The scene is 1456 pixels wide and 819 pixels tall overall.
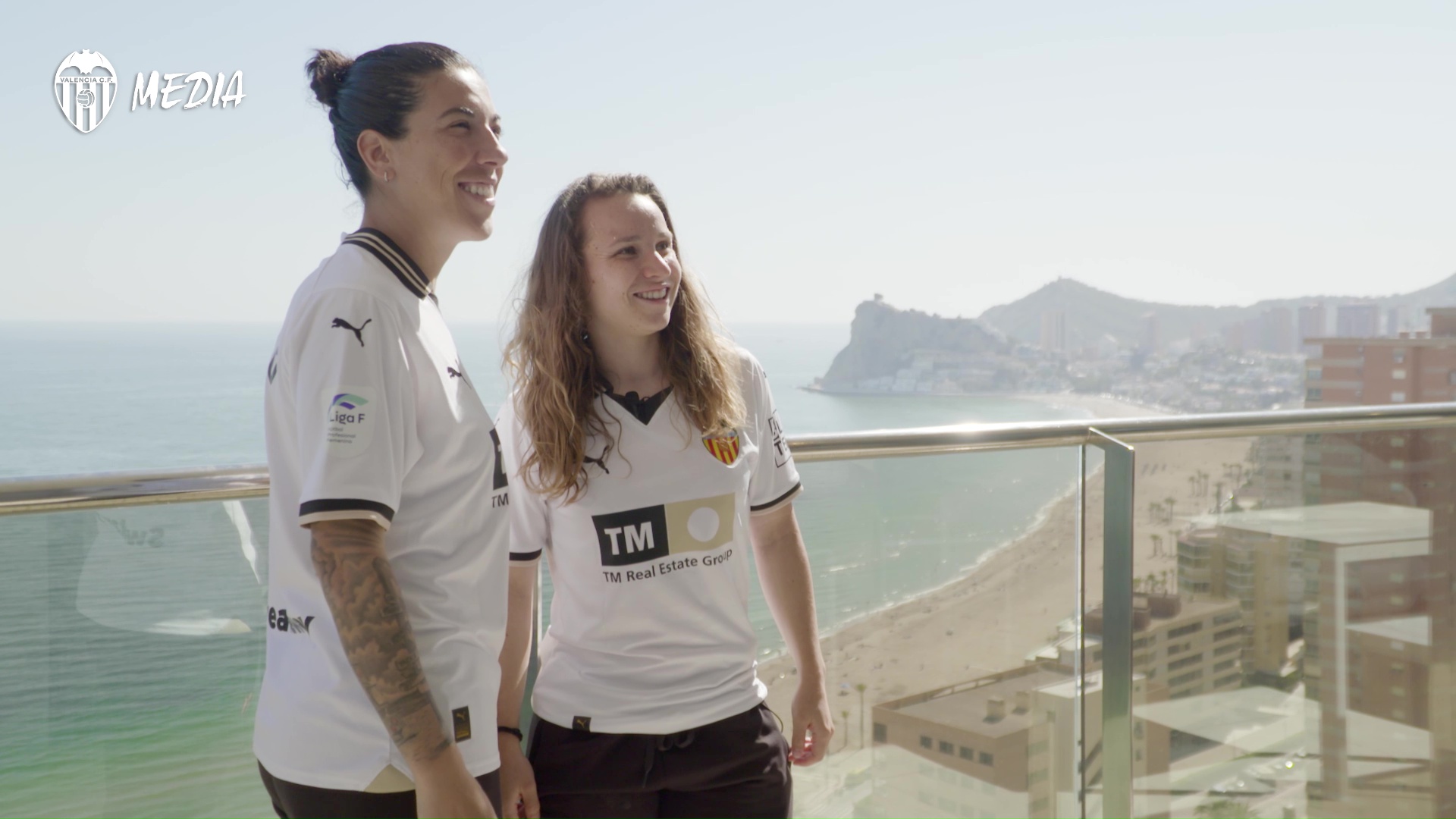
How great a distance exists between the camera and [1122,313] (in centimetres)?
6944

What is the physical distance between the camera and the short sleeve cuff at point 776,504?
167 centimetres

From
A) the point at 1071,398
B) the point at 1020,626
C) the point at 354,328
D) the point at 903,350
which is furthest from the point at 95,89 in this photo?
the point at 354,328

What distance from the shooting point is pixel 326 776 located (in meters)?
1.11

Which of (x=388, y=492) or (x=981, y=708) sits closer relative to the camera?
(x=388, y=492)

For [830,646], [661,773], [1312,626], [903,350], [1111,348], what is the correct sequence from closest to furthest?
[661,773] < [830,646] < [1312,626] < [903,350] < [1111,348]

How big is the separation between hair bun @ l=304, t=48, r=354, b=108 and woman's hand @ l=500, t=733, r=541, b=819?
2.91 ft

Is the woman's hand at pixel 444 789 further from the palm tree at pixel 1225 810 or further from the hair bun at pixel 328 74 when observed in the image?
the palm tree at pixel 1225 810

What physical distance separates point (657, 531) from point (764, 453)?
0.27m

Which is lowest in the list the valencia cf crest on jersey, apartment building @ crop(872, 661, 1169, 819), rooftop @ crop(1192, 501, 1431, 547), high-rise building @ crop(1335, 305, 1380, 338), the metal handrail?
apartment building @ crop(872, 661, 1169, 819)

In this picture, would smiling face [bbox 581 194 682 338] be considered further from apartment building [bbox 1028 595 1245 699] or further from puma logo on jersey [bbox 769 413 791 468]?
apartment building [bbox 1028 595 1245 699]

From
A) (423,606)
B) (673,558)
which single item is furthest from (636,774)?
(423,606)

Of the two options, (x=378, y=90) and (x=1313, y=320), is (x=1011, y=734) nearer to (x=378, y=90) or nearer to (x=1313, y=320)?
(x=378, y=90)

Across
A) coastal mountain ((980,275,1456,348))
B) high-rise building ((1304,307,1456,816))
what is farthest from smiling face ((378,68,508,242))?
coastal mountain ((980,275,1456,348))

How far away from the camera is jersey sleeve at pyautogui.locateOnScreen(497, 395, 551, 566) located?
150 centimetres
